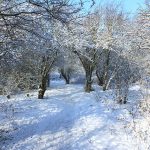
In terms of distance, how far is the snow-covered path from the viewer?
14.5 meters

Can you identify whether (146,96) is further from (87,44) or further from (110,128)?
(87,44)

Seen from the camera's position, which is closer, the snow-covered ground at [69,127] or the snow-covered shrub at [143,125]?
the snow-covered shrub at [143,125]

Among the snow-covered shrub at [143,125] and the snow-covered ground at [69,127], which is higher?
the snow-covered shrub at [143,125]

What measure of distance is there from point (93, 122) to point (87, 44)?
702 inches

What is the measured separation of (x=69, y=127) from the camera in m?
18.3

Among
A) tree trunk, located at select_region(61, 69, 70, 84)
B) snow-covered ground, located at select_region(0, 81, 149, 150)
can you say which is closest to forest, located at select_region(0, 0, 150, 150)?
snow-covered ground, located at select_region(0, 81, 149, 150)

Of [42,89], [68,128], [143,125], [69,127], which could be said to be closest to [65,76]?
[42,89]

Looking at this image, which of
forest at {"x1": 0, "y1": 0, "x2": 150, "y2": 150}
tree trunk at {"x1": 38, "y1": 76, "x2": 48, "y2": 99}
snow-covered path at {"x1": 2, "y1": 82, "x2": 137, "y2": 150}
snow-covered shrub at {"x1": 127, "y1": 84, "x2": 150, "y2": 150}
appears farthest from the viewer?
tree trunk at {"x1": 38, "y1": 76, "x2": 48, "y2": 99}

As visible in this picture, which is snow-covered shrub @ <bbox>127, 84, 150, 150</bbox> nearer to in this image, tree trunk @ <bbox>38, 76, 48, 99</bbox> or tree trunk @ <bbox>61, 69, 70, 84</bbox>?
tree trunk @ <bbox>38, 76, 48, 99</bbox>

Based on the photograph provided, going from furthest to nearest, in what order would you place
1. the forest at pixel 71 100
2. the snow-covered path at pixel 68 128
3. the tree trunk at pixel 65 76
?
the tree trunk at pixel 65 76 < the snow-covered path at pixel 68 128 < the forest at pixel 71 100

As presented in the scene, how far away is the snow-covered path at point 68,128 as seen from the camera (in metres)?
14.5

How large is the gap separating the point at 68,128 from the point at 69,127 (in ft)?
0.78

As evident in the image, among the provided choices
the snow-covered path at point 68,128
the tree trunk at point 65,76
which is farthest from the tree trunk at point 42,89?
the tree trunk at point 65,76

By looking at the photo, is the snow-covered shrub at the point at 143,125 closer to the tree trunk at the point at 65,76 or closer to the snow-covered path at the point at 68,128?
the snow-covered path at the point at 68,128
